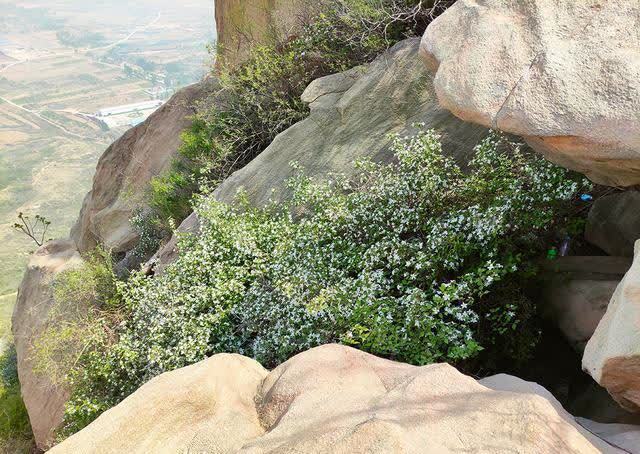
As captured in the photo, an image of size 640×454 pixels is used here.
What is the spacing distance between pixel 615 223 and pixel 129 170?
36.6 feet

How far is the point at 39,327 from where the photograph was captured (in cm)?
1090

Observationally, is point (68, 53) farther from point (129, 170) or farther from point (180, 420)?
point (180, 420)

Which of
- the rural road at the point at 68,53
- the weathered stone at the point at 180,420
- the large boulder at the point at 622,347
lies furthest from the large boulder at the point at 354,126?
the rural road at the point at 68,53

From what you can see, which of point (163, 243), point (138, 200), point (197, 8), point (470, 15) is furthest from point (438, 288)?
point (197, 8)

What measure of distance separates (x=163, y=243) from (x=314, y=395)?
24.0 ft

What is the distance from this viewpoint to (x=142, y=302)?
7.14 m

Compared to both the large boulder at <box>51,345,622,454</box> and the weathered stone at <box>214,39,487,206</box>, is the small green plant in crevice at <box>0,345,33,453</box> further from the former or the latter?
the large boulder at <box>51,345,622,454</box>

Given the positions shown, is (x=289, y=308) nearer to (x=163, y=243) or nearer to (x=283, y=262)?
(x=283, y=262)

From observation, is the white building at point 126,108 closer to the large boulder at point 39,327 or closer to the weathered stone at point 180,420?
the large boulder at point 39,327

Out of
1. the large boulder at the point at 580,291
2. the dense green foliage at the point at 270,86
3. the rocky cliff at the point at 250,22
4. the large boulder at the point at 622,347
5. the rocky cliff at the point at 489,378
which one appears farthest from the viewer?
the rocky cliff at the point at 250,22

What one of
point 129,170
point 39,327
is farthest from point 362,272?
point 129,170

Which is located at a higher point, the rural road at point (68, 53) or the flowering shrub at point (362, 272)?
the flowering shrub at point (362, 272)

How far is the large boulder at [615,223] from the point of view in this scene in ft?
18.0

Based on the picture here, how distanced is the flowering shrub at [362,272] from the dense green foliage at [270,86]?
213 cm
